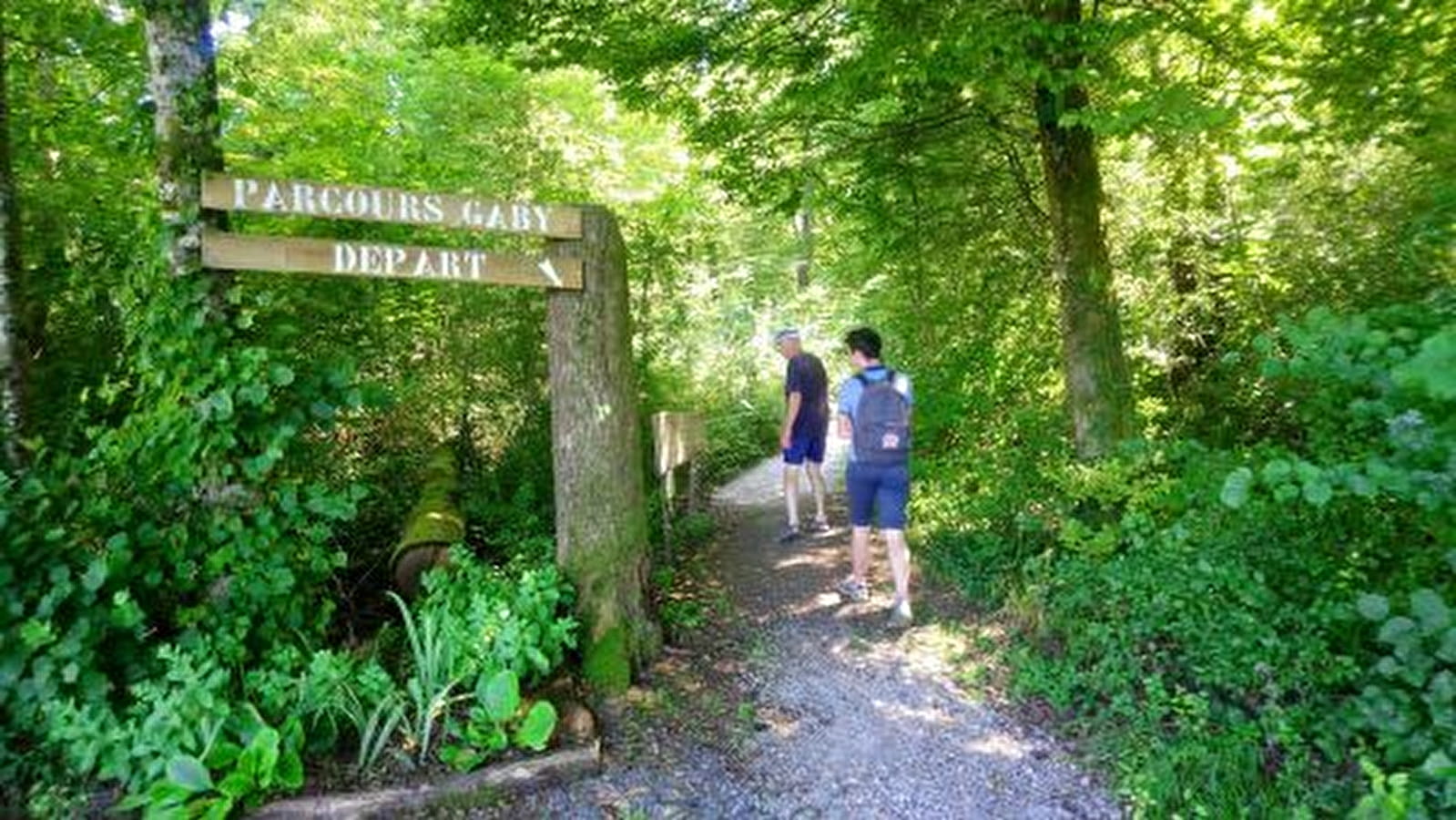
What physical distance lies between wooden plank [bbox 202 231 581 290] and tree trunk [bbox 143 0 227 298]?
4.9 inches

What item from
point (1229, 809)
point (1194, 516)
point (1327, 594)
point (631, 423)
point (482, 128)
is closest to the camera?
point (1229, 809)

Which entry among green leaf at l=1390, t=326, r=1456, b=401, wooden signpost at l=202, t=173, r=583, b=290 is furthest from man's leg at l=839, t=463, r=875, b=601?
green leaf at l=1390, t=326, r=1456, b=401

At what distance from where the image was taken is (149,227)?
177 inches

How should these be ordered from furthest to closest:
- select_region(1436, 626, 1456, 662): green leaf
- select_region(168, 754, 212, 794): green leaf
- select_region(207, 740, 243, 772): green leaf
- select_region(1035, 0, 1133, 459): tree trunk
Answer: select_region(1035, 0, 1133, 459): tree trunk < select_region(207, 740, 243, 772): green leaf < select_region(168, 754, 212, 794): green leaf < select_region(1436, 626, 1456, 662): green leaf

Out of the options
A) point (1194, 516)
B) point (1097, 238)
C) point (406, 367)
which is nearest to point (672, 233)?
point (406, 367)

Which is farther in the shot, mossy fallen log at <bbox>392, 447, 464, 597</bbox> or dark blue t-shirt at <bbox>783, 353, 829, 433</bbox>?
dark blue t-shirt at <bbox>783, 353, 829, 433</bbox>

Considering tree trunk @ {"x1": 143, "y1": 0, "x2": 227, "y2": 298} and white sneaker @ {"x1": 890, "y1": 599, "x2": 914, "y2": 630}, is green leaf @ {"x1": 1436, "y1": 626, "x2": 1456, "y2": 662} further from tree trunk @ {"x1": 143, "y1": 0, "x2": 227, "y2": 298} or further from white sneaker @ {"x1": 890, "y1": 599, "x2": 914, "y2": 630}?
tree trunk @ {"x1": 143, "y1": 0, "x2": 227, "y2": 298}

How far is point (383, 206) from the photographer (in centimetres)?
465

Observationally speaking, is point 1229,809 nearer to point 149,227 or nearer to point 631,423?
point 631,423

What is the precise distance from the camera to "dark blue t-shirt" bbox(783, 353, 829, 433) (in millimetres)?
8617

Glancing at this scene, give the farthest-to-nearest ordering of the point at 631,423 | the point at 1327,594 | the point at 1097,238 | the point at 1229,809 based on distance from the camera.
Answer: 1. the point at 1097,238
2. the point at 631,423
3. the point at 1327,594
4. the point at 1229,809

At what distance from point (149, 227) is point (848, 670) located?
4.61 meters

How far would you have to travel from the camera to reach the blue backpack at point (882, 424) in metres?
6.25

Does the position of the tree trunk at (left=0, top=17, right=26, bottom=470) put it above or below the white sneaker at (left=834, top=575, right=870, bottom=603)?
above
